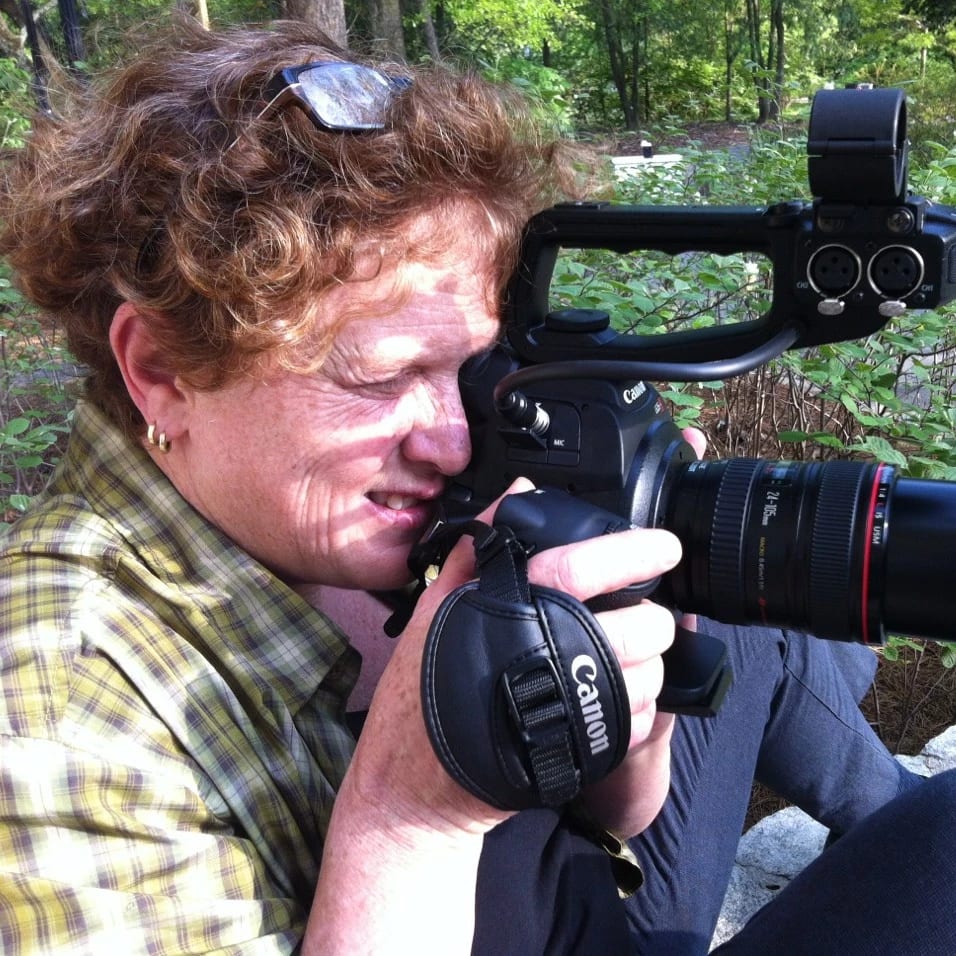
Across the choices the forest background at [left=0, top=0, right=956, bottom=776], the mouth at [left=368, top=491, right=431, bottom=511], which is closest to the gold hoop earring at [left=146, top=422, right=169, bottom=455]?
the mouth at [left=368, top=491, right=431, bottom=511]

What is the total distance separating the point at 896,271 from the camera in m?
0.99

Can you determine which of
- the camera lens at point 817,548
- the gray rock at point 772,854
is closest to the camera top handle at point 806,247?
the camera lens at point 817,548

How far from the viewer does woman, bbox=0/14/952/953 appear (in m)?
0.90

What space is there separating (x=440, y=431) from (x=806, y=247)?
43cm

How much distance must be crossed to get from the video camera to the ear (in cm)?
31

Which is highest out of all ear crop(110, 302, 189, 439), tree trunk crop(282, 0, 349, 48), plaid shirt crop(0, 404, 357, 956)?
tree trunk crop(282, 0, 349, 48)

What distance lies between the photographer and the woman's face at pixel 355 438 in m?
1.09

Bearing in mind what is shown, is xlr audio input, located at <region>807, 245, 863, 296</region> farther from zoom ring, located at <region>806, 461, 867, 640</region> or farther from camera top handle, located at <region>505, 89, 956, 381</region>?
zoom ring, located at <region>806, 461, 867, 640</region>

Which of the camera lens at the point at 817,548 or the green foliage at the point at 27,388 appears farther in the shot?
the green foliage at the point at 27,388

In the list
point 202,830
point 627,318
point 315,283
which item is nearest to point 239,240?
point 315,283

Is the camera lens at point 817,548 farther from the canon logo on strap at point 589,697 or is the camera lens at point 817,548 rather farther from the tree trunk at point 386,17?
the tree trunk at point 386,17

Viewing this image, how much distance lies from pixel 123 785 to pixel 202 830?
100mm

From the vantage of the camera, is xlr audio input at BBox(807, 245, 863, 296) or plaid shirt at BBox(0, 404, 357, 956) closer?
plaid shirt at BBox(0, 404, 357, 956)

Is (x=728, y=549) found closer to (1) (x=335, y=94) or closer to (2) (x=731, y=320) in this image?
(1) (x=335, y=94)
